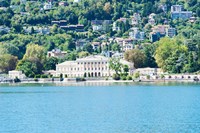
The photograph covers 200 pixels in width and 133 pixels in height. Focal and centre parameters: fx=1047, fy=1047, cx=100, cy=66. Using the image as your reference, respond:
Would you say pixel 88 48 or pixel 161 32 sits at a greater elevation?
pixel 161 32

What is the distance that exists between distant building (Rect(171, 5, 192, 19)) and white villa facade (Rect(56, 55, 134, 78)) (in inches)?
1684

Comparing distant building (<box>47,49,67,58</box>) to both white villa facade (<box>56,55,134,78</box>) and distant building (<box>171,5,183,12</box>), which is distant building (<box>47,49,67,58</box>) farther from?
distant building (<box>171,5,183,12</box>)

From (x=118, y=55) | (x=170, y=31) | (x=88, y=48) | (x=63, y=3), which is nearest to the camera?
(x=118, y=55)

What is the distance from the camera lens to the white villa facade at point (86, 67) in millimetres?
112312

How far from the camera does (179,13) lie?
156 m

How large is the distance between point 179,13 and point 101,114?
110797 mm

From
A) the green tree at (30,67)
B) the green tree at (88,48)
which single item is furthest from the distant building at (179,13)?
the green tree at (30,67)

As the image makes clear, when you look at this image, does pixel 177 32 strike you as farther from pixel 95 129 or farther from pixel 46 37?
pixel 95 129

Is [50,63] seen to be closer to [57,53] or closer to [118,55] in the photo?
[118,55]

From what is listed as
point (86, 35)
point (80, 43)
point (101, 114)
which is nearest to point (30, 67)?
point (80, 43)

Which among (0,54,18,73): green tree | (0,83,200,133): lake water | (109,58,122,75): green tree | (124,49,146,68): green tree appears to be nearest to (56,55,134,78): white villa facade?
(124,49,146,68): green tree

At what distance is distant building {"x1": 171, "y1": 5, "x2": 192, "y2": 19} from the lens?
154 metres

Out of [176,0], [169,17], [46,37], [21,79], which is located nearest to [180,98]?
[21,79]

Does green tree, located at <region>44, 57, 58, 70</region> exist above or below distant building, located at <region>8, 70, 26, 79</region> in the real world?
above
